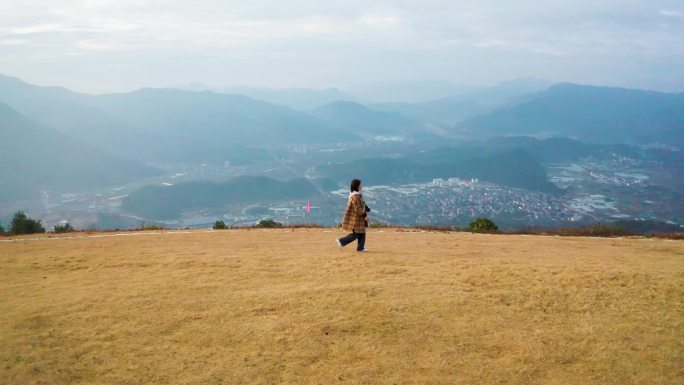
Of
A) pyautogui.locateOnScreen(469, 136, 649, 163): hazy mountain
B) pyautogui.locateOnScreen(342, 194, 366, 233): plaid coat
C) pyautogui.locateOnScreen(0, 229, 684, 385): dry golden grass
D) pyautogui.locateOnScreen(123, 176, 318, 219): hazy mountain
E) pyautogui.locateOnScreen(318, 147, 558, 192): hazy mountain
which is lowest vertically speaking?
pyautogui.locateOnScreen(0, 229, 684, 385): dry golden grass

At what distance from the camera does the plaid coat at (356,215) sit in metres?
13.6

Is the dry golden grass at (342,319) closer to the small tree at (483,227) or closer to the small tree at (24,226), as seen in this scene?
the small tree at (483,227)

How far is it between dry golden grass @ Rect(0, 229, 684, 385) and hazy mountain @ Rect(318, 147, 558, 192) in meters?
131

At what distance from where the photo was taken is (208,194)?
5064 inches

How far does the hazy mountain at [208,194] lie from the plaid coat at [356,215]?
102 m

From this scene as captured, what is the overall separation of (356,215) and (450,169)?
500 feet

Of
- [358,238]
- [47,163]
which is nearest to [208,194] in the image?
[47,163]

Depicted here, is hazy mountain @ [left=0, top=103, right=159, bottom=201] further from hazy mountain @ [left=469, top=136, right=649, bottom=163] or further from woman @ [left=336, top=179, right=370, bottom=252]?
woman @ [left=336, top=179, right=370, bottom=252]

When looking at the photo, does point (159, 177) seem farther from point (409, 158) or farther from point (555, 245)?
point (555, 245)

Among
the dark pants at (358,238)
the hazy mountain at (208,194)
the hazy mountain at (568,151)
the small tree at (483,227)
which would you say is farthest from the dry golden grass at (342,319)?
the hazy mountain at (568,151)

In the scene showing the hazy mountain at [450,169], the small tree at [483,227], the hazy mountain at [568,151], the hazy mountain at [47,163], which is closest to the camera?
the small tree at [483,227]

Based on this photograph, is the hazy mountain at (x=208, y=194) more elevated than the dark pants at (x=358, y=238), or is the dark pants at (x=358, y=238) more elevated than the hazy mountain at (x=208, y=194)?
the hazy mountain at (x=208, y=194)

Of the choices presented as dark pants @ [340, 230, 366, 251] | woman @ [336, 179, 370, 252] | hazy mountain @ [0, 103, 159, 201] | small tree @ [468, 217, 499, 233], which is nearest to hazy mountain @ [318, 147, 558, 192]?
hazy mountain @ [0, 103, 159, 201]

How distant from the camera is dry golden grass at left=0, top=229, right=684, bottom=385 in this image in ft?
21.1
